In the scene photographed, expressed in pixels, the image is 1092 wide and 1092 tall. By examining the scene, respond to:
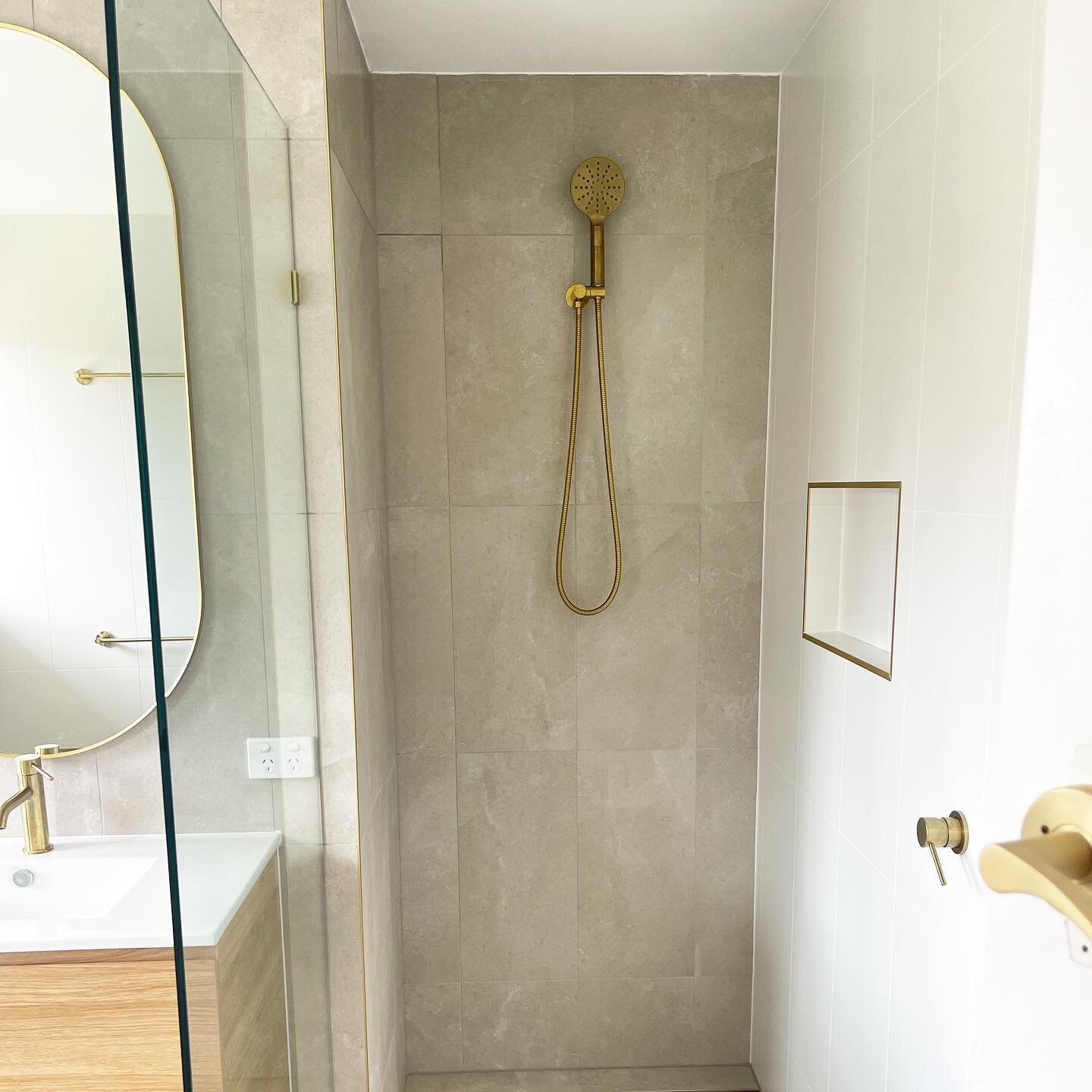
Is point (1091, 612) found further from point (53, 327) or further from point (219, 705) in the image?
point (53, 327)

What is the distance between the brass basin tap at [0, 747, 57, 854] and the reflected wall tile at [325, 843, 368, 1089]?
0.58 metres

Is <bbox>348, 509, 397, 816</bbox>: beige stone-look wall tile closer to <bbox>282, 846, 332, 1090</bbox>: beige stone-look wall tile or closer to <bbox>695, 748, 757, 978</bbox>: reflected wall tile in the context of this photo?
<bbox>282, 846, 332, 1090</bbox>: beige stone-look wall tile

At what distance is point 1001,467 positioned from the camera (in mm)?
1021

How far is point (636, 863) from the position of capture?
2.08m

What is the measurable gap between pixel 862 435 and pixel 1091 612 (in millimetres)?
1138

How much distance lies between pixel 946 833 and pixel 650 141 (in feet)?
5.34

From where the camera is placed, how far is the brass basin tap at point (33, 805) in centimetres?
153

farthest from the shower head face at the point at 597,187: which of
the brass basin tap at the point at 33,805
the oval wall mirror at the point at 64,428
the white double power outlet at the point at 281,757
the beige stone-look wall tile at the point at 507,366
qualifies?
the brass basin tap at the point at 33,805

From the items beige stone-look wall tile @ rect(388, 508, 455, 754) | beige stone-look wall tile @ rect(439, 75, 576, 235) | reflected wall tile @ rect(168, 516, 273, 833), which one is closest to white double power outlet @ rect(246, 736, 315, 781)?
reflected wall tile @ rect(168, 516, 273, 833)

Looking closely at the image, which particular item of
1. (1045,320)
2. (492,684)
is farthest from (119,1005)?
(1045,320)

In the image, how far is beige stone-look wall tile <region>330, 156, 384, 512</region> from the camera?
149 cm

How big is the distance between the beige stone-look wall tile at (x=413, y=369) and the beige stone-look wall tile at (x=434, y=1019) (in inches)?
51.3

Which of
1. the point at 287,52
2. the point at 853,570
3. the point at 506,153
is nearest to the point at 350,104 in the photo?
the point at 287,52

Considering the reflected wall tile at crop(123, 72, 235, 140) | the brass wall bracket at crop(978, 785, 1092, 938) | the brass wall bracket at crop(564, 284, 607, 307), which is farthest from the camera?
the brass wall bracket at crop(564, 284, 607, 307)
